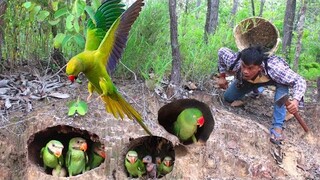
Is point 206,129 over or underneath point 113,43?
underneath

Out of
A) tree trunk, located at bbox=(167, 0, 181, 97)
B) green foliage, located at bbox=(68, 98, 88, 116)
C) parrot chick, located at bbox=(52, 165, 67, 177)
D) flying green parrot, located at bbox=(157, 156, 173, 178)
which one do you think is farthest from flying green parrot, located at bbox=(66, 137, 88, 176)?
tree trunk, located at bbox=(167, 0, 181, 97)

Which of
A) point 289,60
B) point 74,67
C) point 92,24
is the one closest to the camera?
point 74,67

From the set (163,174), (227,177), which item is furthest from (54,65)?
(227,177)

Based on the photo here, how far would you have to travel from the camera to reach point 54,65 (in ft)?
14.0

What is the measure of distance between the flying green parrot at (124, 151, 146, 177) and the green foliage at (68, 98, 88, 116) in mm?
537

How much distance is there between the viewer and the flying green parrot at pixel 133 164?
137 inches

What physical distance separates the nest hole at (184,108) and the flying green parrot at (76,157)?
854 millimetres

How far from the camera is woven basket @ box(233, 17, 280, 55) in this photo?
4527 mm

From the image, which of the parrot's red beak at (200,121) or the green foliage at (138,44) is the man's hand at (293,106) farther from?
the green foliage at (138,44)

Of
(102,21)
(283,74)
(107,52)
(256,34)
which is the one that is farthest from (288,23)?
(107,52)

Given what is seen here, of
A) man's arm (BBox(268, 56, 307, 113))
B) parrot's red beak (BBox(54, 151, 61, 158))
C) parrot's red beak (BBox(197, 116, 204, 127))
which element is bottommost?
parrot's red beak (BBox(197, 116, 204, 127))

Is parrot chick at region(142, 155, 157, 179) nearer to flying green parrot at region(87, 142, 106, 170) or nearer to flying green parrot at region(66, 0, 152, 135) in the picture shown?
flying green parrot at region(87, 142, 106, 170)

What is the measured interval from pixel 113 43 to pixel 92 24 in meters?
0.23

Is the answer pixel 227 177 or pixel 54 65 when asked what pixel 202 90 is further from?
pixel 54 65
